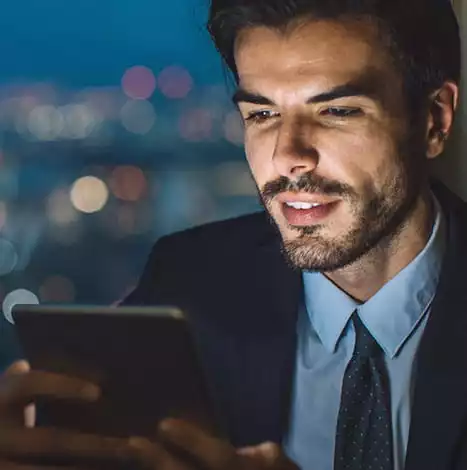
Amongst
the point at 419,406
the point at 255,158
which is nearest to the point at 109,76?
the point at 255,158

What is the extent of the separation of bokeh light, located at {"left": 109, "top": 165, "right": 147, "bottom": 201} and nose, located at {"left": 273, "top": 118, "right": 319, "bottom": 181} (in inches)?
5.6

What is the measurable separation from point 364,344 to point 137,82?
0.32 metres

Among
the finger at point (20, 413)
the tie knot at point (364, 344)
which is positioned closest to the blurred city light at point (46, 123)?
the finger at point (20, 413)

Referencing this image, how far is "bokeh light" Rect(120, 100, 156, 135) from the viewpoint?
2.55ft

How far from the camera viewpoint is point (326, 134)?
2.31 feet

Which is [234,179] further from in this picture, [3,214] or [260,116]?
[3,214]

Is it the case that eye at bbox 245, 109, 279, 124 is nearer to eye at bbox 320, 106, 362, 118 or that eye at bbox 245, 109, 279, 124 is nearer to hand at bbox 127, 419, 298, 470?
eye at bbox 320, 106, 362, 118

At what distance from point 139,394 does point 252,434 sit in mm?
136

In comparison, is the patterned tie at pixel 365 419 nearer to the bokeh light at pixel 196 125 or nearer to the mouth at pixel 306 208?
the mouth at pixel 306 208

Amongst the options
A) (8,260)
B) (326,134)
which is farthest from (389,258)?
(8,260)

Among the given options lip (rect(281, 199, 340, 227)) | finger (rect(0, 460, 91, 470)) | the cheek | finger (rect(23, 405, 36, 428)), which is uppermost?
the cheek

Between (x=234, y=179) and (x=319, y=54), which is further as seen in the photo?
(x=234, y=179)

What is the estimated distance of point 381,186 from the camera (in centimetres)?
72

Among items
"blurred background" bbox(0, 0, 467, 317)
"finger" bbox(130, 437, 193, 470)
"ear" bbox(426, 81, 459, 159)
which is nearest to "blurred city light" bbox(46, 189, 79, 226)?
"blurred background" bbox(0, 0, 467, 317)
